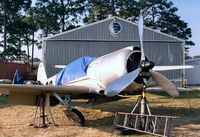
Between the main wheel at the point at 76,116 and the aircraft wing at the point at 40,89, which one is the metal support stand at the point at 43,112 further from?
the main wheel at the point at 76,116

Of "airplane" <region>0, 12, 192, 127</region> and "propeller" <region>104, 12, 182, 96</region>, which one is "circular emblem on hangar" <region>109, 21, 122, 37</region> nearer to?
"airplane" <region>0, 12, 192, 127</region>

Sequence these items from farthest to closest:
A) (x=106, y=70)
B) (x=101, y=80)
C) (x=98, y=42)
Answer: (x=98, y=42), (x=101, y=80), (x=106, y=70)

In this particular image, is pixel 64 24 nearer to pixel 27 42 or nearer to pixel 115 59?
pixel 27 42

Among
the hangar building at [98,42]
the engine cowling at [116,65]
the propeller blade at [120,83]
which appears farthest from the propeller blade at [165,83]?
the hangar building at [98,42]

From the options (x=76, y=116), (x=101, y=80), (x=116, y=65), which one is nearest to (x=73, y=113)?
(x=76, y=116)

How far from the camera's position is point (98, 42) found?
2556cm

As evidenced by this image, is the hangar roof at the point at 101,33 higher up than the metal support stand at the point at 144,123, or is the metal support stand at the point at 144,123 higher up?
the hangar roof at the point at 101,33

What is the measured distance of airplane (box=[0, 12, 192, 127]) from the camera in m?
9.29

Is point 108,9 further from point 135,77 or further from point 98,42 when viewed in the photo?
point 135,77

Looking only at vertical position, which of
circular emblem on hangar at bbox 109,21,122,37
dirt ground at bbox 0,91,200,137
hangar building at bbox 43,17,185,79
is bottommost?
dirt ground at bbox 0,91,200,137

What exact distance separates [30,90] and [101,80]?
1919 millimetres

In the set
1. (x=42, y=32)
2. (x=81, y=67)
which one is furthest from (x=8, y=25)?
(x=81, y=67)

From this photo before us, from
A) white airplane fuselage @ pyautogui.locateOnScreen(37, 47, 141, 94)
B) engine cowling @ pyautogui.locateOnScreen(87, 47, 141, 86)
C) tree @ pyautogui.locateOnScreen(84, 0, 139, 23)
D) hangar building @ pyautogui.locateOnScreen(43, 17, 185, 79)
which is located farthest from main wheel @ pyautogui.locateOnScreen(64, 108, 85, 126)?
tree @ pyautogui.locateOnScreen(84, 0, 139, 23)

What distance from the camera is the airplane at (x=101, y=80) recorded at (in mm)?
9291
